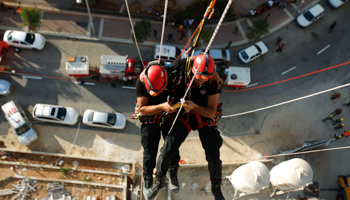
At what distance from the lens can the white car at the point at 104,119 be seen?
1570 centimetres

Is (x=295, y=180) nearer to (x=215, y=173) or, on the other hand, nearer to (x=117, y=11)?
(x=215, y=173)

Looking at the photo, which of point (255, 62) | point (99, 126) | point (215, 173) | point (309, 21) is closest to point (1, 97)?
point (99, 126)

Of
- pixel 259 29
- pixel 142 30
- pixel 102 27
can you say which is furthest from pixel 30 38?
pixel 259 29

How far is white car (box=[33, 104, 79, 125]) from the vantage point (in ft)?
50.9

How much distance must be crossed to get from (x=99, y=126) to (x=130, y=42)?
22.2 ft

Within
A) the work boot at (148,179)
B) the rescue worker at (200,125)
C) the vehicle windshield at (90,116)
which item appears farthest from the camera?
the vehicle windshield at (90,116)

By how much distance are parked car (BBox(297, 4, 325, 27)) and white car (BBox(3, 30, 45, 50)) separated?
20013mm

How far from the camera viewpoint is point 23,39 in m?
17.3

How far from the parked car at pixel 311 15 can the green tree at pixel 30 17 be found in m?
20.1

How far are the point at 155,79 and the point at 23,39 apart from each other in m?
14.3

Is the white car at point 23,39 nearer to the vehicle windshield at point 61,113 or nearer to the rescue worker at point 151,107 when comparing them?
the vehicle windshield at point 61,113

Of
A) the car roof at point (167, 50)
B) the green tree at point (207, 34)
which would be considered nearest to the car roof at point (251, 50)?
the green tree at point (207, 34)

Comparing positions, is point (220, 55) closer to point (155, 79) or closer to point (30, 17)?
point (155, 79)

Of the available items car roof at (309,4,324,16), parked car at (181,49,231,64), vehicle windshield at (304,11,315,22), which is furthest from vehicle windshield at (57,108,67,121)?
car roof at (309,4,324,16)
